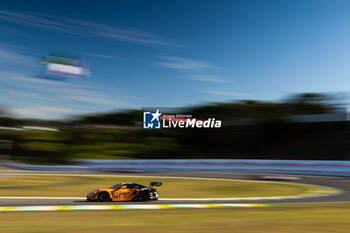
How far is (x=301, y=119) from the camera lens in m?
40.0

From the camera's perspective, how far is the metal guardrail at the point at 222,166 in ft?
81.8

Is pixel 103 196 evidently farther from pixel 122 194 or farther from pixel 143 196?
pixel 143 196

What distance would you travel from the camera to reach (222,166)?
29391 mm

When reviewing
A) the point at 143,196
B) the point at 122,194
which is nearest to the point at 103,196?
the point at 122,194

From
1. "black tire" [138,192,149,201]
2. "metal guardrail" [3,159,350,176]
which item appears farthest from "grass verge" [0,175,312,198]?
"metal guardrail" [3,159,350,176]

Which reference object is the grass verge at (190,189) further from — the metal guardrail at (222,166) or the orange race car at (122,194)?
the metal guardrail at (222,166)

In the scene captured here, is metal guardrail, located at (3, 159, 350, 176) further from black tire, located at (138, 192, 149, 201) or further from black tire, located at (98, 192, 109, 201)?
black tire, located at (98, 192, 109, 201)

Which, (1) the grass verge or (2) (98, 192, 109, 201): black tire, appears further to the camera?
(1) the grass verge

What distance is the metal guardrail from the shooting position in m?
24.9

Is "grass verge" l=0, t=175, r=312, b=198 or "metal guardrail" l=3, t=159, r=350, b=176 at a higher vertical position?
"metal guardrail" l=3, t=159, r=350, b=176

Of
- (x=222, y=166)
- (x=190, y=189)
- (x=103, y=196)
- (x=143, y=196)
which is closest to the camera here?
(x=103, y=196)

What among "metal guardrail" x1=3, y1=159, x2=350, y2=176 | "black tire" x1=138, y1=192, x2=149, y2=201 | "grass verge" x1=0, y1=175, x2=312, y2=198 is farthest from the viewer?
"metal guardrail" x1=3, y1=159, x2=350, y2=176

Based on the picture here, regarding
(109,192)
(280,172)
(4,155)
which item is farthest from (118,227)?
(4,155)

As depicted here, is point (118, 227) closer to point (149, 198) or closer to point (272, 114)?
point (149, 198)
